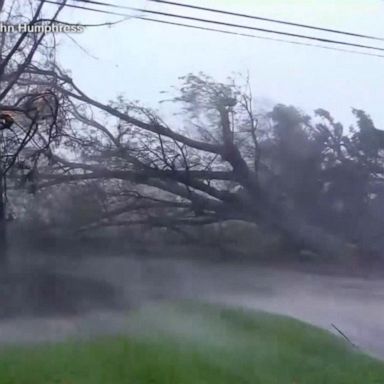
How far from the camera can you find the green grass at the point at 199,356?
27.8 feet

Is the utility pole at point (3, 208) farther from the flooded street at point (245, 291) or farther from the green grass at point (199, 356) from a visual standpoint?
the green grass at point (199, 356)

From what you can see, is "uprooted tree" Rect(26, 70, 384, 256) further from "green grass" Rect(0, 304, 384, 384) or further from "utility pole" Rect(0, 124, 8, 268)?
"green grass" Rect(0, 304, 384, 384)

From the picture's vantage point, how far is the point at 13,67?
14.3 m

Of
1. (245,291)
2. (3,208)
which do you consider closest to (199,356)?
(3,208)

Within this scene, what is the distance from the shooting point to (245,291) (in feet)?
53.0

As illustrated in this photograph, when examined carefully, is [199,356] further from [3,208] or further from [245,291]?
[245,291]

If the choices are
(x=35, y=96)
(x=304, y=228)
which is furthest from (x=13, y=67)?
(x=304, y=228)

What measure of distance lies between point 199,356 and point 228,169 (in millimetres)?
9467

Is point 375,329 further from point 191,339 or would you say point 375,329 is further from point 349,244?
point 349,244

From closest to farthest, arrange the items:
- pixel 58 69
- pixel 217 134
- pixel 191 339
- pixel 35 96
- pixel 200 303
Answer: pixel 191 339
pixel 200 303
pixel 35 96
pixel 58 69
pixel 217 134

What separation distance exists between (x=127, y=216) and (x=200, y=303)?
11.6 ft

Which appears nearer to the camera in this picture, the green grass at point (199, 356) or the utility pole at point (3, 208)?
the green grass at point (199, 356)

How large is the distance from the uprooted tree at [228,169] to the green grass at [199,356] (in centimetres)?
473

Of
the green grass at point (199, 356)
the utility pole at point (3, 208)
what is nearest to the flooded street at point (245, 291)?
the green grass at point (199, 356)
